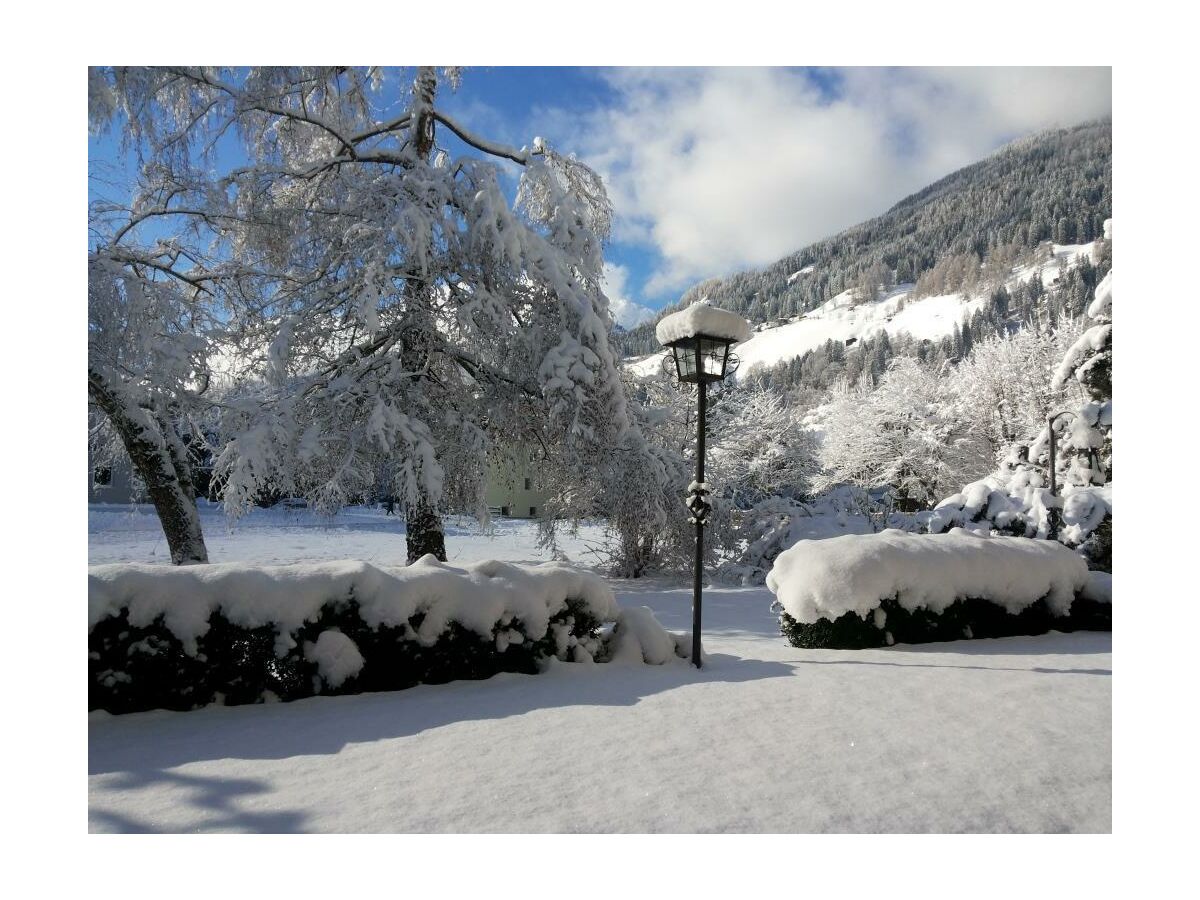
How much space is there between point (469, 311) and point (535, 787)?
5.44m

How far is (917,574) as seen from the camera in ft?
15.5

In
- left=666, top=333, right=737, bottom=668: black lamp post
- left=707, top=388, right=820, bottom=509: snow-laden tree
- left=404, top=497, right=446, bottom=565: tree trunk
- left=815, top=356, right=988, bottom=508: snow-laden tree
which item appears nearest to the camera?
left=666, top=333, right=737, bottom=668: black lamp post

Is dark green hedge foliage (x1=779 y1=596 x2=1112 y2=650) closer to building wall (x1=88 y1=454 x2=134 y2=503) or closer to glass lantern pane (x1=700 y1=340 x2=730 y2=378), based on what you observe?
glass lantern pane (x1=700 y1=340 x2=730 y2=378)

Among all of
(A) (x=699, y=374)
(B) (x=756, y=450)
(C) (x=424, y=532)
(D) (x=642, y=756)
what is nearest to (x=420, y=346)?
(C) (x=424, y=532)

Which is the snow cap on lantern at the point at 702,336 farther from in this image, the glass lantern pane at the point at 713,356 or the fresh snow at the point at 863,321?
the fresh snow at the point at 863,321

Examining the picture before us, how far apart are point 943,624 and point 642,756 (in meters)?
3.49

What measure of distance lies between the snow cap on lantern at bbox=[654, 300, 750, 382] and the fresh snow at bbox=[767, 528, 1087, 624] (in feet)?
4.80

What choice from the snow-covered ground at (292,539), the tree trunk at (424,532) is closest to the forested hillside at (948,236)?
the tree trunk at (424,532)

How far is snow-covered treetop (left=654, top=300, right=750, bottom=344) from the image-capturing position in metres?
4.26

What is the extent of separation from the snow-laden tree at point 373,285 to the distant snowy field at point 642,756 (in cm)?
372

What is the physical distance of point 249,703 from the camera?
119 inches

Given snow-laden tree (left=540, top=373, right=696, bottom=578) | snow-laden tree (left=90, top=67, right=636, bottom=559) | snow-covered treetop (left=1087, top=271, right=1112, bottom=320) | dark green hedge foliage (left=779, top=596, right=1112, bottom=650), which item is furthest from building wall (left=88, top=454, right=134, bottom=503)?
snow-covered treetop (left=1087, top=271, right=1112, bottom=320)
